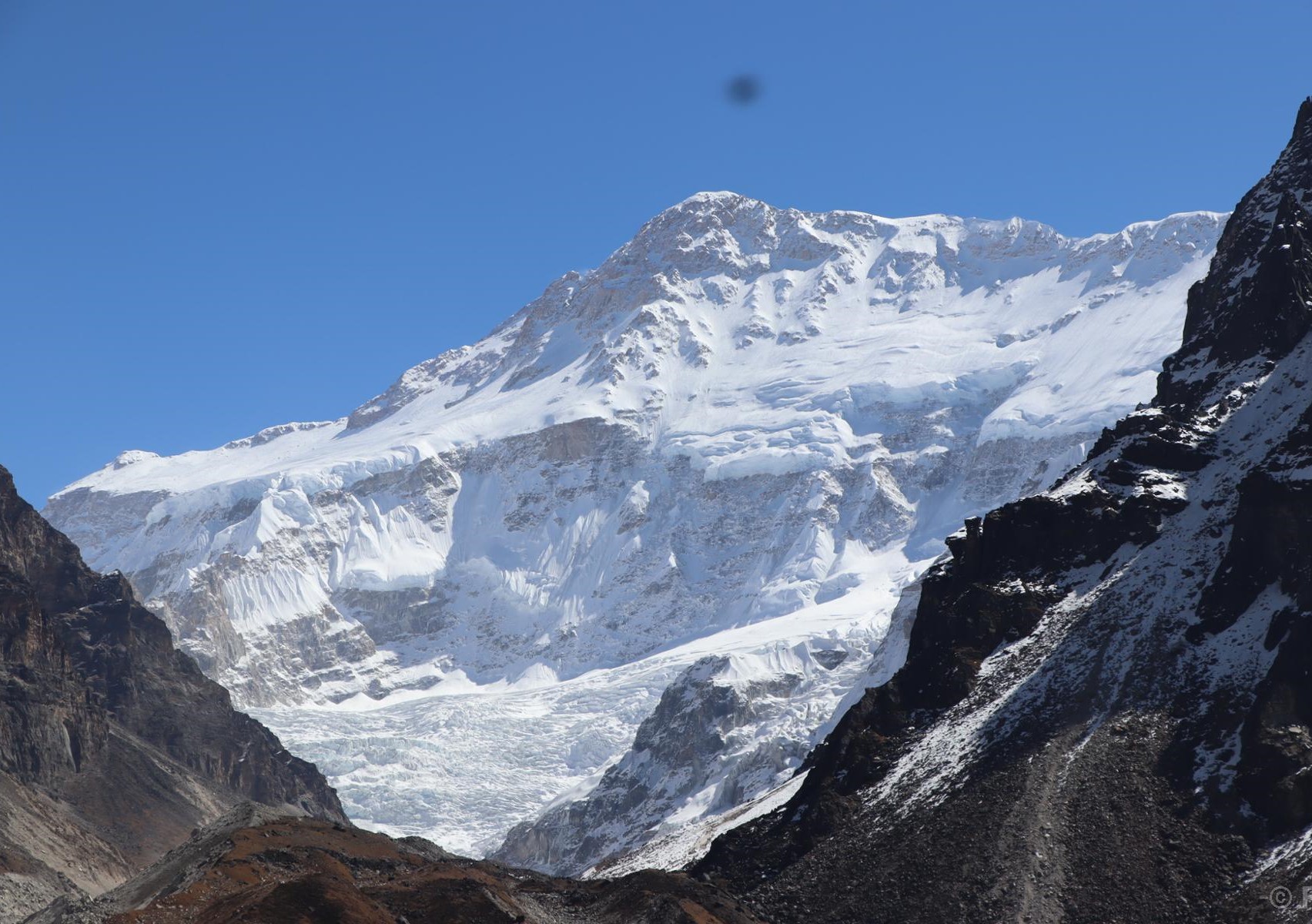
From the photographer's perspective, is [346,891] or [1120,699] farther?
[1120,699]

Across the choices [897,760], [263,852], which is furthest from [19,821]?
[897,760]

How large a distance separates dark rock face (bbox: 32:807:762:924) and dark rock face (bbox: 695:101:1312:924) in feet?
25.1

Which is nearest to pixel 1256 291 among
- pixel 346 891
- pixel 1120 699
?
pixel 1120 699

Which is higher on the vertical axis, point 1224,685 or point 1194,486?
point 1194,486

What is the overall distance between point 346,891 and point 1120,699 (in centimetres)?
4743

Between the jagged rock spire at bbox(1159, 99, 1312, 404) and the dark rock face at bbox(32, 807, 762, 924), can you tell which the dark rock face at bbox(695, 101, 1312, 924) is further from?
the dark rock face at bbox(32, 807, 762, 924)

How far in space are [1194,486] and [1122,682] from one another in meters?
22.8

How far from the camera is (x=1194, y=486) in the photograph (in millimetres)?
137125

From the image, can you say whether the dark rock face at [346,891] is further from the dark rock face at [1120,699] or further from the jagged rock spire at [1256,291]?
the jagged rock spire at [1256,291]

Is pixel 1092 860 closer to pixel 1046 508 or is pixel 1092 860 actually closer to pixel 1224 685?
pixel 1224 685

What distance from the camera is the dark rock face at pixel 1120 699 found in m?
104

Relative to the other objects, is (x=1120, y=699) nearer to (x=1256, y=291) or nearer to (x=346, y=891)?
(x=1256, y=291)

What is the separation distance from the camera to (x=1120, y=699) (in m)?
118

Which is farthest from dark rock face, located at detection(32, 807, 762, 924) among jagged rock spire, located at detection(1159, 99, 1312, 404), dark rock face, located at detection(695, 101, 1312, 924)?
jagged rock spire, located at detection(1159, 99, 1312, 404)
